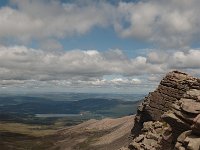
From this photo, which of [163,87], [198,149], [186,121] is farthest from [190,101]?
[163,87]

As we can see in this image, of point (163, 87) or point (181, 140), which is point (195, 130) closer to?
point (181, 140)

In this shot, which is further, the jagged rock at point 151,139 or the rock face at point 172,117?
the jagged rock at point 151,139

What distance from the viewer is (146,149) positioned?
5981 centimetres

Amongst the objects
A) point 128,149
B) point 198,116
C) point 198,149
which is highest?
point 198,116

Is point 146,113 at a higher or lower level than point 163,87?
lower

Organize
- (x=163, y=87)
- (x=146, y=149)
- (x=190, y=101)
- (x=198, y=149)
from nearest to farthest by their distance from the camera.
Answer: (x=198, y=149), (x=190, y=101), (x=146, y=149), (x=163, y=87)

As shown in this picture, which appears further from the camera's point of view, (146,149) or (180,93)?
(180,93)

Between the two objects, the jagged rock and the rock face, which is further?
the jagged rock

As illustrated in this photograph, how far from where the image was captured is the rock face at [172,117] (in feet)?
131

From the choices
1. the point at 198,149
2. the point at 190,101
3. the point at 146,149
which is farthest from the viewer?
the point at 146,149

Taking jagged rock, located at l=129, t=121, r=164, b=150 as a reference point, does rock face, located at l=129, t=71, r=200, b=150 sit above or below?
above

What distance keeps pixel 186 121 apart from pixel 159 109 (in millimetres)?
52770

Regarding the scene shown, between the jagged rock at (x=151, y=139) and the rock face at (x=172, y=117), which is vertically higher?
the rock face at (x=172, y=117)

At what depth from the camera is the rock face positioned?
40.0 meters
